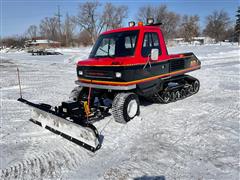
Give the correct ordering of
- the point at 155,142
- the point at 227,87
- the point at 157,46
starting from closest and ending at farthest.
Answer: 1. the point at 155,142
2. the point at 157,46
3. the point at 227,87

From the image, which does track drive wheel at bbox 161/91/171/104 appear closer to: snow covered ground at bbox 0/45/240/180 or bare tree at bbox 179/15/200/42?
snow covered ground at bbox 0/45/240/180

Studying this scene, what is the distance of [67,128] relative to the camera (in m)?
4.71

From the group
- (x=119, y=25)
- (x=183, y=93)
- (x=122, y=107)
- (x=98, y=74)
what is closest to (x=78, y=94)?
(x=98, y=74)

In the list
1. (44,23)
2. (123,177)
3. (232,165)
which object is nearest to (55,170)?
(123,177)

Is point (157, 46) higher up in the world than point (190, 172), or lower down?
higher up

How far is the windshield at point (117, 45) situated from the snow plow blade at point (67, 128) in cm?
214

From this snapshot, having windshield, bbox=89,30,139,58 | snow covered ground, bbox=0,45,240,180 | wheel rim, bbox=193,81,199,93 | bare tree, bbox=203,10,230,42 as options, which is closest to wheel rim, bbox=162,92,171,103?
snow covered ground, bbox=0,45,240,180

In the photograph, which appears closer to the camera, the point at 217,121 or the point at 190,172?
the point at 190,172

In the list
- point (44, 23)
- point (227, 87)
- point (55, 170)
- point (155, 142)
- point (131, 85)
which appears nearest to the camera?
point (55, 170)

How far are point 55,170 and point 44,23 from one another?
103988 millimetres

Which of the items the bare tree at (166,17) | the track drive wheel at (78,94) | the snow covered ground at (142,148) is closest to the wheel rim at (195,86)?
the snow covered ground at (142,148)

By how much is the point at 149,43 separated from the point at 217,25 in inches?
3661

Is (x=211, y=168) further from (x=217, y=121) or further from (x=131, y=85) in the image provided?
(x=131, y=85)

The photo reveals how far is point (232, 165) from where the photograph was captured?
375 centimetres
